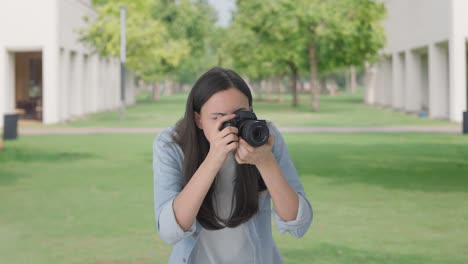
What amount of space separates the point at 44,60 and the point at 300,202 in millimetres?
33463

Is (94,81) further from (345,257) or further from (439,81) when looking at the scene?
(345,257)

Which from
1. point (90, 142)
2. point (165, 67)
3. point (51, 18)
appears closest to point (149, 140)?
point (90, 142)

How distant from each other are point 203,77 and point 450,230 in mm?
6819

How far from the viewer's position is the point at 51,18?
35.4m

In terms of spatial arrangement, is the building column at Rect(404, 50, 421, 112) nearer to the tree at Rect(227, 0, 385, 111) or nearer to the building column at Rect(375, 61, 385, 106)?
the tree at Rect(227, 0, 385, 111)

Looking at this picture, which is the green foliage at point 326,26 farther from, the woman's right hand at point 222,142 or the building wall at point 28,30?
the woman's right hand at point 222,142

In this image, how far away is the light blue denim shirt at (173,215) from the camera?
3.12 metres

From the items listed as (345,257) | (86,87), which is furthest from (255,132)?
(86,87)

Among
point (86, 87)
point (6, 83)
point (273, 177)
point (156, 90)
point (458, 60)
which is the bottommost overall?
point (273, 177)

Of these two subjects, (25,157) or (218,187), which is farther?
(25,157)

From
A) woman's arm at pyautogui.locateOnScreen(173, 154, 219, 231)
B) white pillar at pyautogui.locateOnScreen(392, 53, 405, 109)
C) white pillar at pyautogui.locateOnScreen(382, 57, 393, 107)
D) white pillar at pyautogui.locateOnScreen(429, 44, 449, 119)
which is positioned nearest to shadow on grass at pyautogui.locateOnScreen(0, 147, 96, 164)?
woman's arm at pyautogui.locateOnScreen(173, 154, 219, 231)

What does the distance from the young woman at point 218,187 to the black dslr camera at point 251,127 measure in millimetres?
76

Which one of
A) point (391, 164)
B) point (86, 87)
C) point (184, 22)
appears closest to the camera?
point (391, 164)

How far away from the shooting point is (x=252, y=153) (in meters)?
2.94
